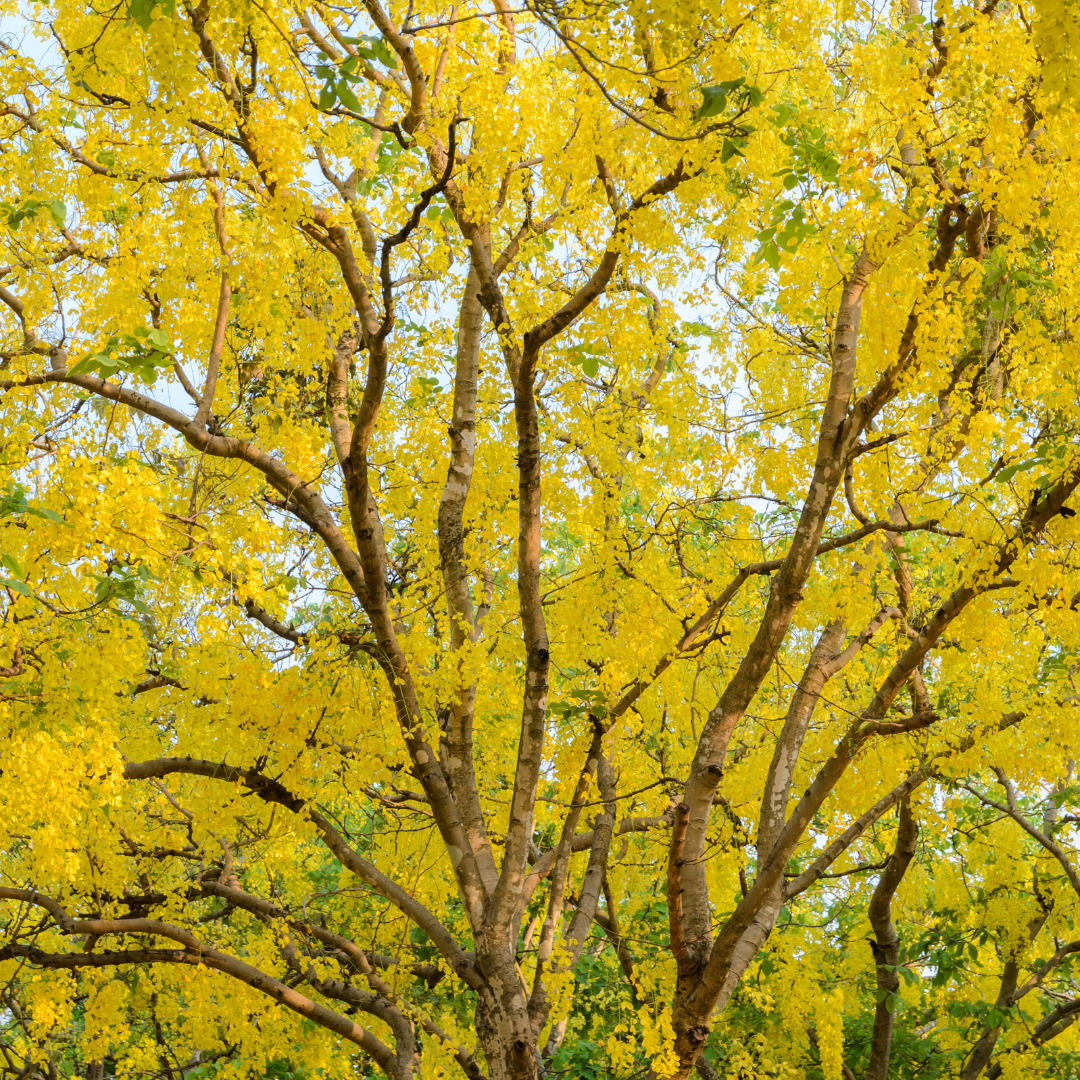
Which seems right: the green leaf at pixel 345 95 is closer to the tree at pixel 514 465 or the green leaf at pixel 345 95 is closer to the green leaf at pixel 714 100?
the tree at pixel 514 465

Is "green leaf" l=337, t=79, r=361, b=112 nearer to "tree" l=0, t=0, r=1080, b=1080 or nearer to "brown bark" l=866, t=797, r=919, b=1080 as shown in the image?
"tree" l=0, t=0, r=1080, b=1080

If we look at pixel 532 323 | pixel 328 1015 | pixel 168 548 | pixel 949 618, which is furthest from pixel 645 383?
pixel 328 1015

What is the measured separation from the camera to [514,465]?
671 cm

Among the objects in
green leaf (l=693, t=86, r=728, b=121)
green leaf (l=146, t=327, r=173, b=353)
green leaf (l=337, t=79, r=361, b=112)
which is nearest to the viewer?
green leaf (l=693, t=86, r=728, b=121)

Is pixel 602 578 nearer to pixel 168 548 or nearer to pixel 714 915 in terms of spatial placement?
pixel 168 548

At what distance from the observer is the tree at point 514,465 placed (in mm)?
4262

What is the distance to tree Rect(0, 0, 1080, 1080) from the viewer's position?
4.26 m

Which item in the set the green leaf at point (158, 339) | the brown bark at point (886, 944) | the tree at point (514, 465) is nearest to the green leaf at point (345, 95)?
the tree at point (514, 465)

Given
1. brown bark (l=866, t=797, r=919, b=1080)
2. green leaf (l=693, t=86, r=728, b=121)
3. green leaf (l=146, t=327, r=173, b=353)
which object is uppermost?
green leaf (l=693, t=86, r=728, b=121)

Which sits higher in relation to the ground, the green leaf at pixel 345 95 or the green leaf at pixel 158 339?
the green leaf at pixel 345 95

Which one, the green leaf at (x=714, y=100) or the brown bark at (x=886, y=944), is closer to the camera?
the green leaf at (x=714, y=100)

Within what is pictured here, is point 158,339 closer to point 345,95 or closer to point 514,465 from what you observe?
point 345,95

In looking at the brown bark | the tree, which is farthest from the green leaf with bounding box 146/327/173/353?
the brown bark

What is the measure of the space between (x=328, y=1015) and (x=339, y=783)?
5.44 feet
